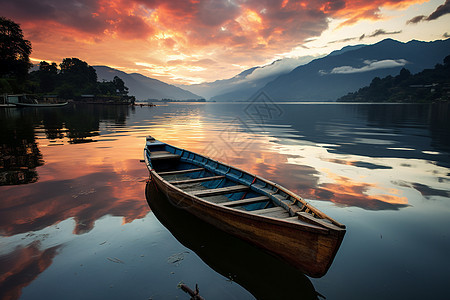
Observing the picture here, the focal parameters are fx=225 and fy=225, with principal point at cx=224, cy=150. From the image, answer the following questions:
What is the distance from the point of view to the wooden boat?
4.75 m

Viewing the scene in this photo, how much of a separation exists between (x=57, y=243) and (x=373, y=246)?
9.25 meters

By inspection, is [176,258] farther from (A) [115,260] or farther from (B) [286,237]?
(B) [286,237]

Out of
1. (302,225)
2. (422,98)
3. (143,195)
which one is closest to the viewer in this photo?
(302,225)

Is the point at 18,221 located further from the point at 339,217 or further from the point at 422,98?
the point at 422,98

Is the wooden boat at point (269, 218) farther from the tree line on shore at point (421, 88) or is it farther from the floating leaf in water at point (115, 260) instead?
the tree line on shore at point (421, 88)

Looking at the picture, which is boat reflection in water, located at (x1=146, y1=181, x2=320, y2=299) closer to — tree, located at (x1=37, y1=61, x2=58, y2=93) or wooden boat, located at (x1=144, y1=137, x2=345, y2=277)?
wooden boat, located at (x1=144, y1=137, x2=345, y2=277)

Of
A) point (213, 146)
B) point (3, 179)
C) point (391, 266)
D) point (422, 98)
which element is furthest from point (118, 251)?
point (422, 98)

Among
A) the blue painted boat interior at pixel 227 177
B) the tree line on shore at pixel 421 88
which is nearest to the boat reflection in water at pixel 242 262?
the blue painted boat interior at pixel 227 177

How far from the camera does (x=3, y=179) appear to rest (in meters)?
11.2

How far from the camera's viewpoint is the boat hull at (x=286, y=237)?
4648 millimetres

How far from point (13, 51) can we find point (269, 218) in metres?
114

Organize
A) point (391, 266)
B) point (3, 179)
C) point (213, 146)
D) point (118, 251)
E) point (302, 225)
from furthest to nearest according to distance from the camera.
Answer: point (213, 146) → point (3, 179) → point (118, 251) → point (391, 266) → point (302, 225)

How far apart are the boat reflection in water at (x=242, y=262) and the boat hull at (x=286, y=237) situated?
0.52m

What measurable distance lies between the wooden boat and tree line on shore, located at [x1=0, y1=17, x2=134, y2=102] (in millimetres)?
98949
